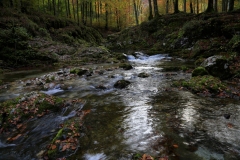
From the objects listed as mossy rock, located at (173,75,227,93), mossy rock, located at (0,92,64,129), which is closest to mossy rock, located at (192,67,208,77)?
mossy rock, located at (173,75,227,93)

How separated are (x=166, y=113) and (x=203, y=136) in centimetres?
150

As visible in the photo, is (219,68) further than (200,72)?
Yes

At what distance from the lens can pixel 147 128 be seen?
486 cm

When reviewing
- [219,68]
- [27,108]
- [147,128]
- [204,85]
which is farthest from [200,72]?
[27,108]

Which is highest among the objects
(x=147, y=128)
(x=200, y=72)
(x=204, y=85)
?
(x=200, y=72)

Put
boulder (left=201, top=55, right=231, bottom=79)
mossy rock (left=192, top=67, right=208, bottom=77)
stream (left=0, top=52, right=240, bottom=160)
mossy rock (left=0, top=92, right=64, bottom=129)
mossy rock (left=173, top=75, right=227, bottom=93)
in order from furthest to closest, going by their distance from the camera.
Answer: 1. boulder (left=201, top=55, right=231, bottom=79)
2. mossy rock (left=192, top=67, right=208, bottom=77)
3. mossy rock (left=173, top=75, right=227, bottom=93)
4. mossy rock (left=0, top=92, right=64, bottom=129)
5. stream (left=0, top=52, right=240, bottom=160)

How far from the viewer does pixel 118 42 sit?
102 ft

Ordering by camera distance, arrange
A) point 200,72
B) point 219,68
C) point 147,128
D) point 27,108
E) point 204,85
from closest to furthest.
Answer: point 147,128 < point 27,108 < point 204,85 < point 200,72 < point 219,68

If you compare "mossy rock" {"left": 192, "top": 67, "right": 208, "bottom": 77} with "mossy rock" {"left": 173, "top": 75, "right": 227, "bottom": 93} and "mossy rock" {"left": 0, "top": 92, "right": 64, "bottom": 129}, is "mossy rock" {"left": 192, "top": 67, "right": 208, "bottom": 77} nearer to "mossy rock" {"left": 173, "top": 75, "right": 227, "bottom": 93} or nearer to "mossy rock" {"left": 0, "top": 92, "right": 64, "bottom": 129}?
"mossy rock" {"left": 173, "top": 75, "right": 227, "bottom": 93}

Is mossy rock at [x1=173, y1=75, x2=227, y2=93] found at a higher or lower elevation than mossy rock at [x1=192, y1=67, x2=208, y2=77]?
lower

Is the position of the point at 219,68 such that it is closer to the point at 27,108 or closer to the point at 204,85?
the point at 204,85

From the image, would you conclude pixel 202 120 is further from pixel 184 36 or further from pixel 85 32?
pixel 85 32

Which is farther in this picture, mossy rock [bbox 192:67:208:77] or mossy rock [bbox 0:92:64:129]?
mossy rock [bbox 192:67:208:77]

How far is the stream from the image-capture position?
152 inches
